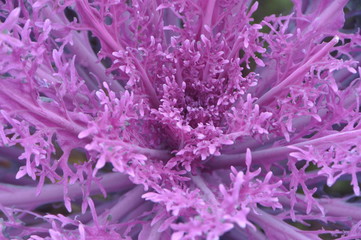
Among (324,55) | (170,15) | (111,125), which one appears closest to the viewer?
(111,125)

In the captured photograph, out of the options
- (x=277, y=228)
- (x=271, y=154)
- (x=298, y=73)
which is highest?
(x=298, y=73)

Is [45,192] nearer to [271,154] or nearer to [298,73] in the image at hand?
[271,154]

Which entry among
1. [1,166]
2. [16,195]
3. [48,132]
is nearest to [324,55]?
[48,132]

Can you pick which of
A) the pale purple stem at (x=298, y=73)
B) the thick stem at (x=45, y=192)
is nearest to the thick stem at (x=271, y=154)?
the pale purple stem at (x=298, y=73)

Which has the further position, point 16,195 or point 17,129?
point 16,195

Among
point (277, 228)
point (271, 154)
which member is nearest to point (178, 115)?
point (271, 154)

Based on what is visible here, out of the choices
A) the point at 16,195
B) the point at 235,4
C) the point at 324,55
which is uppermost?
the point at 235,4

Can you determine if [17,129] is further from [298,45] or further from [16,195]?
[298,45]

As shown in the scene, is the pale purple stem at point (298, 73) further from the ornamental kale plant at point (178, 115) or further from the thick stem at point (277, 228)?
the thick stem at point (277, 228)
